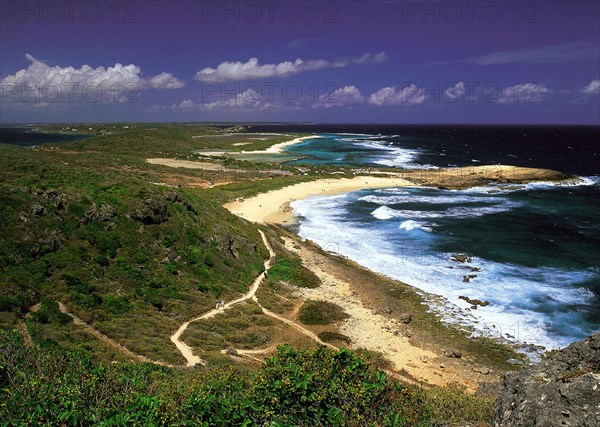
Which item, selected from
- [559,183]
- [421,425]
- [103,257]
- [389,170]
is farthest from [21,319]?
[559,183]

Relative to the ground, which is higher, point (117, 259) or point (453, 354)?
point (117, 259)

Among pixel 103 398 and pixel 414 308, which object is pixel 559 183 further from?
pixel 103 398

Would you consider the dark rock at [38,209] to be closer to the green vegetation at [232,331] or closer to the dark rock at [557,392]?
the green vegetation at [232,331]

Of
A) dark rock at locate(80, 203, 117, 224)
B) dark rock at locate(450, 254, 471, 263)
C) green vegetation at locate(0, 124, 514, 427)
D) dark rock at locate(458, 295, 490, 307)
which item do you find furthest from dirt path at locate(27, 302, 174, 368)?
dark rock at locate(450, 254, 471, 263)

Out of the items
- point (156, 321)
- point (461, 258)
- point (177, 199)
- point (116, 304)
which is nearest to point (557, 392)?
point (156, 321)

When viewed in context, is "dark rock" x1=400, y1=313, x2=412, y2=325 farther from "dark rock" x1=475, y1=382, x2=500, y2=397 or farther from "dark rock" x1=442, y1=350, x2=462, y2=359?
"dark rock" x1=475, y1=382, x2=500, y2=397

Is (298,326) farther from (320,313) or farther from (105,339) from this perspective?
(105,339)

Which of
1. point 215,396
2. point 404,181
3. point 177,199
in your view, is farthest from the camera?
point 404,181
